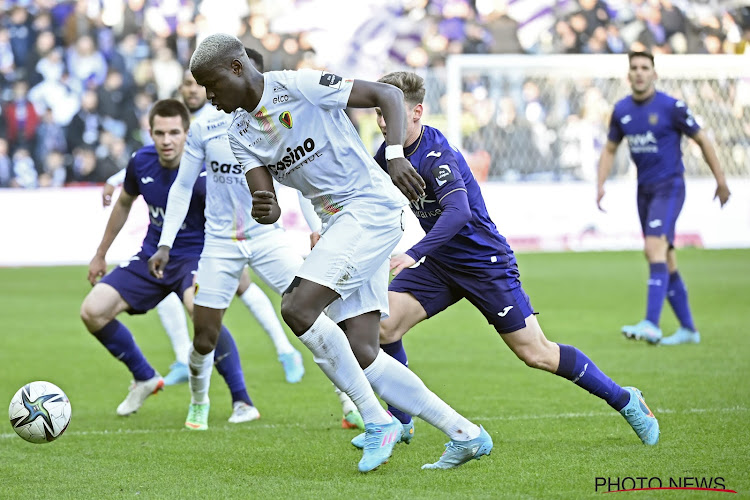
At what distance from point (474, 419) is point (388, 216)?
207 cm

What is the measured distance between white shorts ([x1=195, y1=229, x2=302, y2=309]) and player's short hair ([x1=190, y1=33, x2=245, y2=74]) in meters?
2.07

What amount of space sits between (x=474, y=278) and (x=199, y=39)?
16.5 m

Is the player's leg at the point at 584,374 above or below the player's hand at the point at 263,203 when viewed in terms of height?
below

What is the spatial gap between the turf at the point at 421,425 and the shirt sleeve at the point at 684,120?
1927mm

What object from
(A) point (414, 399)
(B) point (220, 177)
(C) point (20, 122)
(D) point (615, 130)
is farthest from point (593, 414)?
(C) point (20, 122)

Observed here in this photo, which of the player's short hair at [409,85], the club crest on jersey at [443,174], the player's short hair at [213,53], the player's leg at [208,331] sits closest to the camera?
the player's short hair at [213,53]

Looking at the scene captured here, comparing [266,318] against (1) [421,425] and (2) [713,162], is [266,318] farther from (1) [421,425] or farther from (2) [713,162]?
(2) [713,162]

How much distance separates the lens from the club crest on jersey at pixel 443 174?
18.3 ft

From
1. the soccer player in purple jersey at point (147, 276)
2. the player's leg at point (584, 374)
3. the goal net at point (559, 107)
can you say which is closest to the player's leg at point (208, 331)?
the soccer player in purple jersey at point (147, 276)

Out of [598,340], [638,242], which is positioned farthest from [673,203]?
[638,242]

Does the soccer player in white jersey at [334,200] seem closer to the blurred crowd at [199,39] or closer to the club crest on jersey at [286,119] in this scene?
the club crest on jersey at [286,119]

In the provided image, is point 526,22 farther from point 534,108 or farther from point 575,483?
point 575,483

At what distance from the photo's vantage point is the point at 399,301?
611cm

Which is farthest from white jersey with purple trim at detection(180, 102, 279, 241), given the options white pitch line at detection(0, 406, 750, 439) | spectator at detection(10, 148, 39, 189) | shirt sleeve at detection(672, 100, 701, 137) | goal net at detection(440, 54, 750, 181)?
goal net at detection(440, 54, 750, 181)
